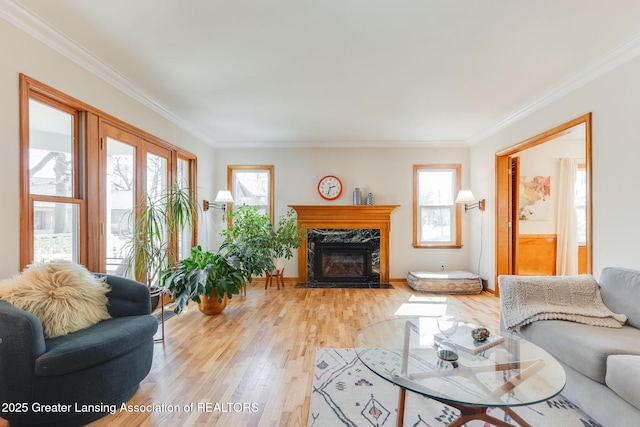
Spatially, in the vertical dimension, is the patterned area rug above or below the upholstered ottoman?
below

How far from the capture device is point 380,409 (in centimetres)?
186

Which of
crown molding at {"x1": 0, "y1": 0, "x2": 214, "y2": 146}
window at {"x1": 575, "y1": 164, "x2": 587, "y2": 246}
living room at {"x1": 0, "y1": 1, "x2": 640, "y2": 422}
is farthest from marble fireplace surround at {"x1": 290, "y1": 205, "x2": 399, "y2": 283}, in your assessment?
window at {"x1": 575, "y1": 164, "x2": 587, "y2": 246}

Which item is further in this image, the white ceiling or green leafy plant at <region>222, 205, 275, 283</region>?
green leafy plant at <region>222, 205, 275, 283</region>

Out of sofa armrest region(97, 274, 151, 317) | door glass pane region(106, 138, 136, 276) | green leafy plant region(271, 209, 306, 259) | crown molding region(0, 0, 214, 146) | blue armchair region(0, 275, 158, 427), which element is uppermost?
crown molding region(0, 0, 214, 146)

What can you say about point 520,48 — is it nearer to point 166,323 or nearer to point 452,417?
point 452,417

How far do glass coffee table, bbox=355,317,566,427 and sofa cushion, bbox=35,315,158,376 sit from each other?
4.63 feet

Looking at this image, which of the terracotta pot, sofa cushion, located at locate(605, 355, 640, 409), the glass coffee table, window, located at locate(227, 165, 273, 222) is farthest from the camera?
window, located at locate(227, 165, 273, 222)

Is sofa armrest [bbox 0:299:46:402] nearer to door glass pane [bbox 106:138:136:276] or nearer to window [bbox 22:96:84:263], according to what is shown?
window [bbox 22:96:84:263]

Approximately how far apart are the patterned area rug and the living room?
24 cm

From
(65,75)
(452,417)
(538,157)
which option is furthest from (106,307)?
(538,157)

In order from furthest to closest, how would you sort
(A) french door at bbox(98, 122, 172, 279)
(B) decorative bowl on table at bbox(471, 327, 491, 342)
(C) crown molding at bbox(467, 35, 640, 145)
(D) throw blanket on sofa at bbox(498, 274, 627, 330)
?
1. (A) french door at bbox(98, 122, 172, 279)
2. (C) crown molding at bbox(467, 35, 640, 145)
3. (D) throw blanket on sofa at bbox(498, 274, 627, 330)
4. (B) decorative bowl on table at bbox(471, 327, 491, 342)

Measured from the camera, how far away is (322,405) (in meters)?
1.90

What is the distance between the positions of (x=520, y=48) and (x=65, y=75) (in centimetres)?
361

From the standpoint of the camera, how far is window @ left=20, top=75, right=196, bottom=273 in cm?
220
